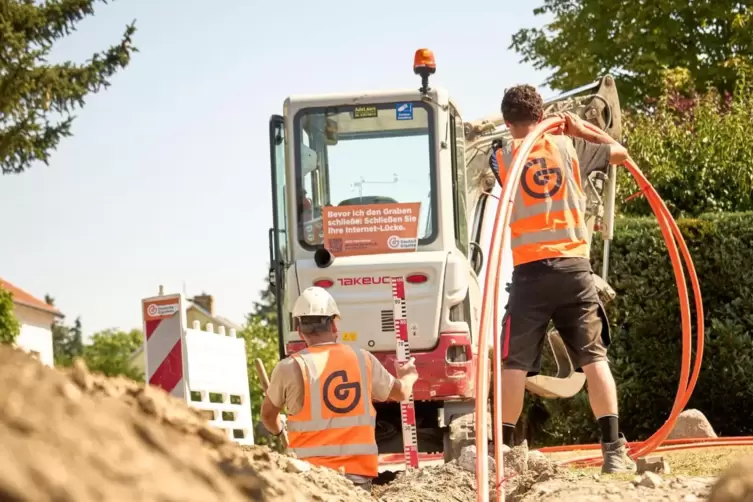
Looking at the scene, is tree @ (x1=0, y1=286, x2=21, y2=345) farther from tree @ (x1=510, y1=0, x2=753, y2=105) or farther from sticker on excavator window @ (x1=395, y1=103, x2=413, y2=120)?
sticker on excavator window @ (x1=395, y1=103, x2=413, y2=120)

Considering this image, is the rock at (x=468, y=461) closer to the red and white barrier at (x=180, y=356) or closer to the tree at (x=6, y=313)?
the red and white barrier at (x=180, y=356)

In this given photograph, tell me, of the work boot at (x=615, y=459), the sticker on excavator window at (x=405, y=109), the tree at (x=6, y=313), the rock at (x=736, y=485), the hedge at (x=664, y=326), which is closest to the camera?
the rock at (x=736, y=485)

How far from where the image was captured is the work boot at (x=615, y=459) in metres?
6.84

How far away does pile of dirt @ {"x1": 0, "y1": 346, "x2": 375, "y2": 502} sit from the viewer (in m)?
2.33

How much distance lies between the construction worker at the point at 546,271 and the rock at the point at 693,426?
15.8ft

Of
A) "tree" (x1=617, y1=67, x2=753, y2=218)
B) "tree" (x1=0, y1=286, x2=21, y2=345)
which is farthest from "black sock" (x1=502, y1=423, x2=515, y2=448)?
"tree" (x1=0, y1=286, x2=21, y2=345)

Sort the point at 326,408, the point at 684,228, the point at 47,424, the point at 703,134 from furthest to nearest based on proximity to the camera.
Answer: the point at 703,134, the point at 684,228, the point at 326,408, the point at 47,424

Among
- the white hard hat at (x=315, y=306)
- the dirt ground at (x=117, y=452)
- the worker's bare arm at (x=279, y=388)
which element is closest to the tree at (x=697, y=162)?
the white hard hat at (x=315, y=306)

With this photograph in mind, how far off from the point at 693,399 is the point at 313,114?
572 centimetres

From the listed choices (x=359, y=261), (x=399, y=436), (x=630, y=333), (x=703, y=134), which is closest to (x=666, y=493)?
(x=359, y=261)

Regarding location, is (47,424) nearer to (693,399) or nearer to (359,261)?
(359,261)

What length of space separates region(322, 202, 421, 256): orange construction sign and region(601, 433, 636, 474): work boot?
3.62 m

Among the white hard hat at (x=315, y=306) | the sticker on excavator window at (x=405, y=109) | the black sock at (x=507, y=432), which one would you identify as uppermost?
the sticker on excavator window at (x=405, y=109)

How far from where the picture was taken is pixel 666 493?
454 cm
